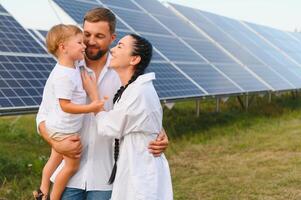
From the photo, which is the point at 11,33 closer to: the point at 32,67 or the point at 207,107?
the point at 32,67

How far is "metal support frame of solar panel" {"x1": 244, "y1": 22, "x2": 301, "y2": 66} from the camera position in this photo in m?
20.6

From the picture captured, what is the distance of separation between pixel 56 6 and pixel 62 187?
26.3 feet

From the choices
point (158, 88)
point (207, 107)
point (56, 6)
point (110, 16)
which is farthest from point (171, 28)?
point (110, 16)

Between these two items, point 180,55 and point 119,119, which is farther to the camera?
point 180,55


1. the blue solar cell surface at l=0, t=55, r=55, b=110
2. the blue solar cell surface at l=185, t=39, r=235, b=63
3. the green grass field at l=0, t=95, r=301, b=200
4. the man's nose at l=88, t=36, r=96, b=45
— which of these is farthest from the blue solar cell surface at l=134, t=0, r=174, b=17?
the man's nose at l=88, t=36, r=96, b=45

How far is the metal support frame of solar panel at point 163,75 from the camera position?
30.3 feet

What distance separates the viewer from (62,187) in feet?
9.46

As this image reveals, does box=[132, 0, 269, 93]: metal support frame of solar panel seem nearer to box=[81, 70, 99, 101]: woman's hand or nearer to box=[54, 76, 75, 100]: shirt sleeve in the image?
box=[81, 70, 99, 101]: woman's hand

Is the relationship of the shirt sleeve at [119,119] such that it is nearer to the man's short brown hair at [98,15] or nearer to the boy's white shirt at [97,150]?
the boy's white shirt at [97,150]

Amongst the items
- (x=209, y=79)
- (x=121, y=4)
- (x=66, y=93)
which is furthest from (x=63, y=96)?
(x=121, y=4)

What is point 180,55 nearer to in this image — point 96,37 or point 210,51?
point 210,51

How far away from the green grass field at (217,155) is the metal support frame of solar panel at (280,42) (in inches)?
291

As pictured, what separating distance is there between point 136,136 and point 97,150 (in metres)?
0.25

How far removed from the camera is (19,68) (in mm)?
7047
